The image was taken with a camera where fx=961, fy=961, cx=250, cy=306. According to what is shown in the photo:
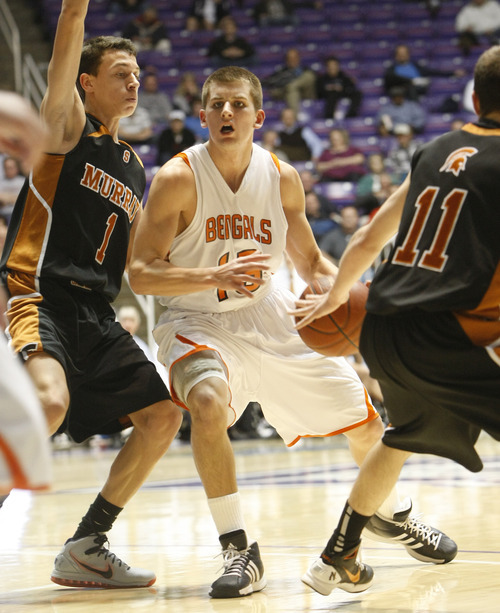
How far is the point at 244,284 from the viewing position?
407 centimetres

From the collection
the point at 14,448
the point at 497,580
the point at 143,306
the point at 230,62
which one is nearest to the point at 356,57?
the point at 230,62

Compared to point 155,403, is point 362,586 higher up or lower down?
lower down

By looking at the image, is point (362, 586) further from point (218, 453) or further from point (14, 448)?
point (14, 448)

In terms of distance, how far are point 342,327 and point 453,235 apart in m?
0.79

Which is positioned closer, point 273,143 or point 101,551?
point 101,551

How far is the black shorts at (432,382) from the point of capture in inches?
119

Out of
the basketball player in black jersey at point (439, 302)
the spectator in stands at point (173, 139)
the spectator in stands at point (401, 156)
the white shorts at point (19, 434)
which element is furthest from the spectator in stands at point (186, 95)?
the white shorts at point (19, 434)

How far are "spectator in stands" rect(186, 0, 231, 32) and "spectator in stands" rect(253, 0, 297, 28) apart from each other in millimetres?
589

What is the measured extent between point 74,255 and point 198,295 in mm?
579

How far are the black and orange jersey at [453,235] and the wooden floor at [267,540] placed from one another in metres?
0.98

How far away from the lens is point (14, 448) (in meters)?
2.11

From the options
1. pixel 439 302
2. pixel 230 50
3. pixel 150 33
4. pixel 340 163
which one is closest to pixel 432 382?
pixel 439 302

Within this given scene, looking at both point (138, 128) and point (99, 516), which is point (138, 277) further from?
point (138, 128)

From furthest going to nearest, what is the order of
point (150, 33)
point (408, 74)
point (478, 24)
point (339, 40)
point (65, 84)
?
1. point (339, 40)
2. point (150, 33)
3. point (478, 24)
4. point (408, 74)
5. point (65, 84)
